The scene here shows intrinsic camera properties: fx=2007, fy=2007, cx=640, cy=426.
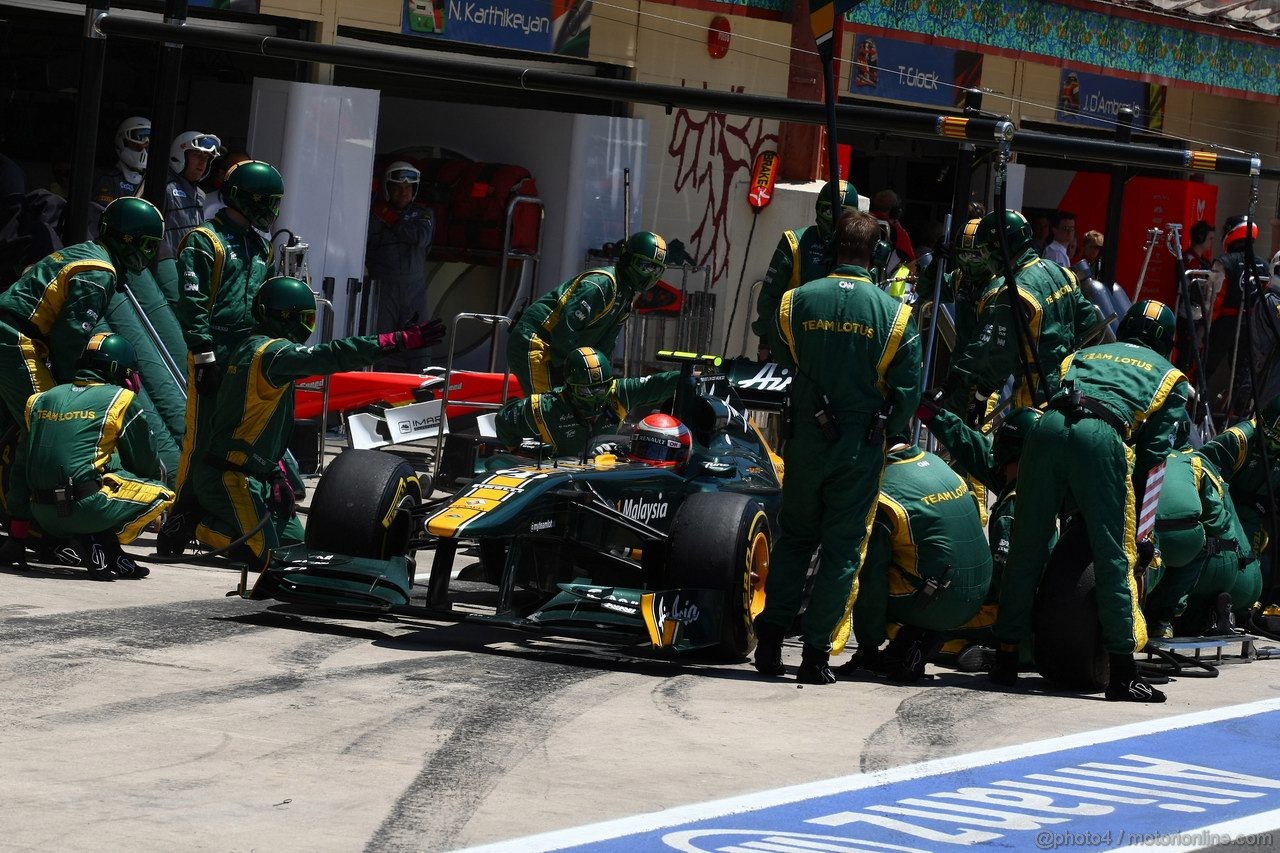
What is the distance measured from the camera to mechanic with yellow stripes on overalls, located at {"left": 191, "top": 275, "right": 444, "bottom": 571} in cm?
1018

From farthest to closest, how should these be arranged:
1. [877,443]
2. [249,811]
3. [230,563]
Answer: [230,563], [877,443], [249,811]

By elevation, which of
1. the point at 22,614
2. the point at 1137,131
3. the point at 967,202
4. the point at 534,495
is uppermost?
the point at 1137,131

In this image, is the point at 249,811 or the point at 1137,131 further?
the point at 1137,131

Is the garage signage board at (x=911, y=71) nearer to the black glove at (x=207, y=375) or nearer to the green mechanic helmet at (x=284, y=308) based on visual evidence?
the green mechanic helmet at (x=284, y=308)

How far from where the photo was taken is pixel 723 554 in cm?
818

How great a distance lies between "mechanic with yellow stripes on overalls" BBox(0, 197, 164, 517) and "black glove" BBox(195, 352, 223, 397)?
1.94ft

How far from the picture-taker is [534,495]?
8289mm

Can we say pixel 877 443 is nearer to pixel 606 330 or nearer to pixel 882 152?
pixel 606 330

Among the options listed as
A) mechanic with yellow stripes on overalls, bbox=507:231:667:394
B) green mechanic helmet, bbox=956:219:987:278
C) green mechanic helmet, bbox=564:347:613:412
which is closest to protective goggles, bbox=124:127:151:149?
mechanic with yellow stripes on overalls, bbox=507:231:667:394

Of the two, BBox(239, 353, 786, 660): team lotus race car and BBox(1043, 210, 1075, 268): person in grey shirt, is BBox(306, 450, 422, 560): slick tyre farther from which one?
BBox(1043, 210, 1075, 268): person in grey shirt

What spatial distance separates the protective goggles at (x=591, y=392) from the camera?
1063 cm

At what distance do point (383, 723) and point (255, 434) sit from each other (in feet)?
12.4

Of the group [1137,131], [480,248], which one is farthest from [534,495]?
[1137,131]

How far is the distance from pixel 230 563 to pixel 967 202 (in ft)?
16.0
